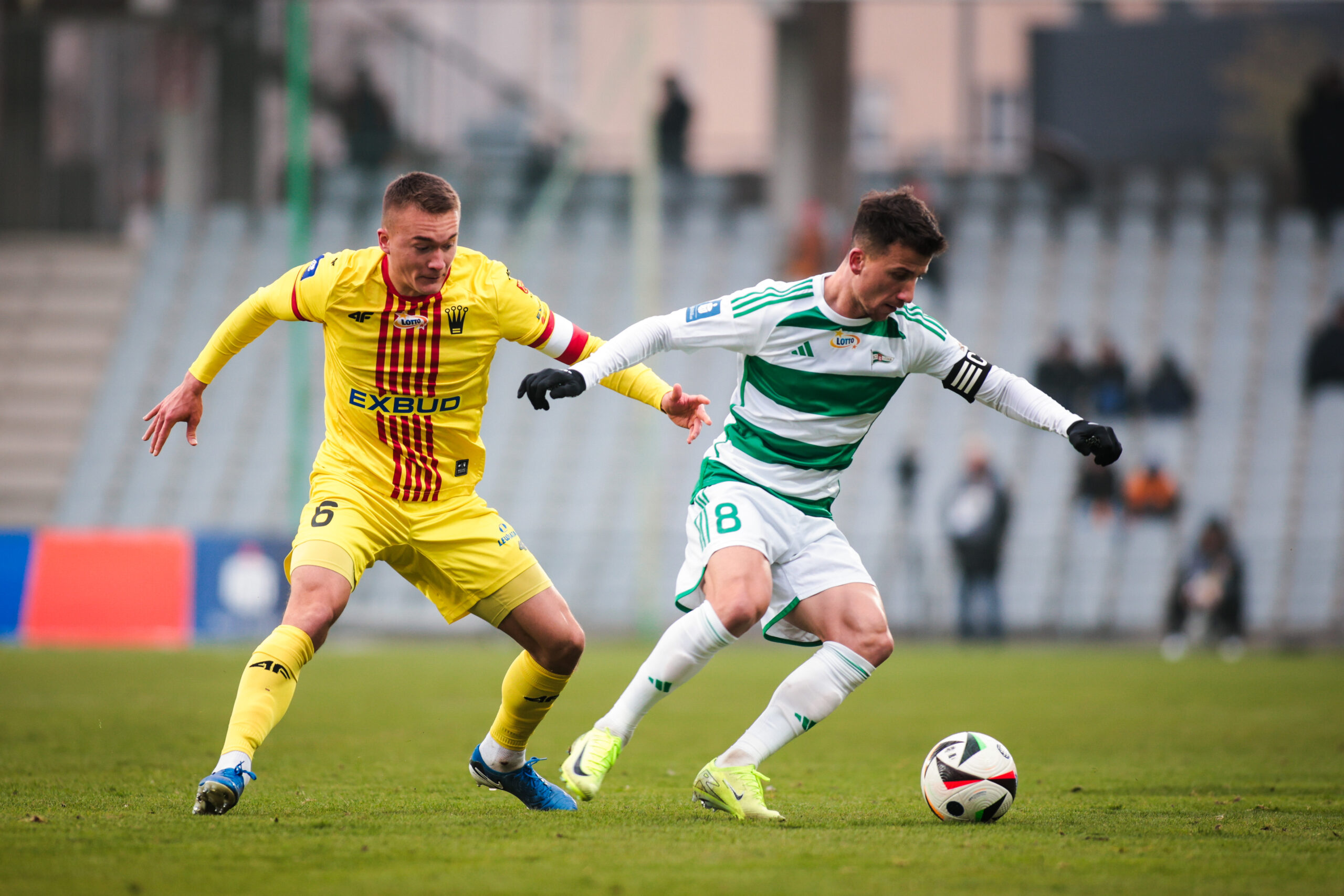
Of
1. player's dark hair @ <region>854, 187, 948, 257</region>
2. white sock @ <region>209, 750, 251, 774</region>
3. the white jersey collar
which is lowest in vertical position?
white sock @ <region>209, 750, 251, 774</region>

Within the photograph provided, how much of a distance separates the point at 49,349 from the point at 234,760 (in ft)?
70.0

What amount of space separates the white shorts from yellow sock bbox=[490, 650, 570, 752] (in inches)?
23.2

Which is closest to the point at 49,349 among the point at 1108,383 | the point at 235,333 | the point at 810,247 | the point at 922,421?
the point at 810,247

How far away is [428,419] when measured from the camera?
581 centimetres

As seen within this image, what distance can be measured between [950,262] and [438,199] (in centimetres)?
1912

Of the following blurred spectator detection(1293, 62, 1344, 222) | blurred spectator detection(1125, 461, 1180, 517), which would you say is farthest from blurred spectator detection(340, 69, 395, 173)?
blurred spectator detection(1293, 62, 1344, 222)

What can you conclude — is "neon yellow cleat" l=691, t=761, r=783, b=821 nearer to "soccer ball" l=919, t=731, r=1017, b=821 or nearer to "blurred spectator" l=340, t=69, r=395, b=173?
"soccer ball" l=919, t=731, r=1017, b=821

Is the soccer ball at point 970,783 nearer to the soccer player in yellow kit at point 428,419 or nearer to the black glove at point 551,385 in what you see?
the soccer player in yellow kit at point 428,419

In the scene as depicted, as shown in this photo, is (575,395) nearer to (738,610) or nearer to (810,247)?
(738,610)

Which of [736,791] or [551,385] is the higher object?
[551,385]

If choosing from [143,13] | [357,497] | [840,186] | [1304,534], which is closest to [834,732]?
[357,497]

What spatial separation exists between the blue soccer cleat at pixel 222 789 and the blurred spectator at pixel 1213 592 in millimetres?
13934

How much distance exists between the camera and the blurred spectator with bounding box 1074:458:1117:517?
19.2 metres

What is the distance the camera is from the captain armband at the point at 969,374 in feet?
19.4
